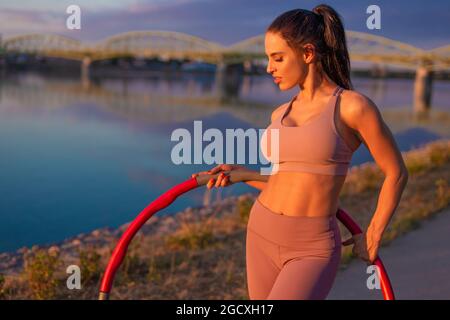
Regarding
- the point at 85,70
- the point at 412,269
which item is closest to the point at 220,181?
the point at 412,269

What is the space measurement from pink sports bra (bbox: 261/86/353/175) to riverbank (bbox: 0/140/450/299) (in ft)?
10.3

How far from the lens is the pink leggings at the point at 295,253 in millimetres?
2277

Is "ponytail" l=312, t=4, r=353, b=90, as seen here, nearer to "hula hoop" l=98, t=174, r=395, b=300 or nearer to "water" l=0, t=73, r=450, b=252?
"hula hoop" l=98, t=174, r=395, b=300

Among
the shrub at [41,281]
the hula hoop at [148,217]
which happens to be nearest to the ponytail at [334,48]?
the hula hoop at [148,217]

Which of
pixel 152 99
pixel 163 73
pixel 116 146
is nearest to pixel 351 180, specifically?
pixel 116 146

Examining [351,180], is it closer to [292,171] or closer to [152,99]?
[292,171]

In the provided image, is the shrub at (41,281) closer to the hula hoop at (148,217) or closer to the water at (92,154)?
the hula hoop at (148,217)

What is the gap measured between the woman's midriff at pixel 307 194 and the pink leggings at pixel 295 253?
0.03m

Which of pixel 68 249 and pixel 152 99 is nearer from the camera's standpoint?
pixel 68 249

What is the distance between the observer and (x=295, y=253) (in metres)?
2.35

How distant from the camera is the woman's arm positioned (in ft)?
7.23

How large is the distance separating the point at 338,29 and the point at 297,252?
2.96ft

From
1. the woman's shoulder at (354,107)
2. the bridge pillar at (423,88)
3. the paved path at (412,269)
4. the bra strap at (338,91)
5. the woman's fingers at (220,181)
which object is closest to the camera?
the woman's shoulder at (354,107)

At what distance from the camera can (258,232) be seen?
8.10ft
